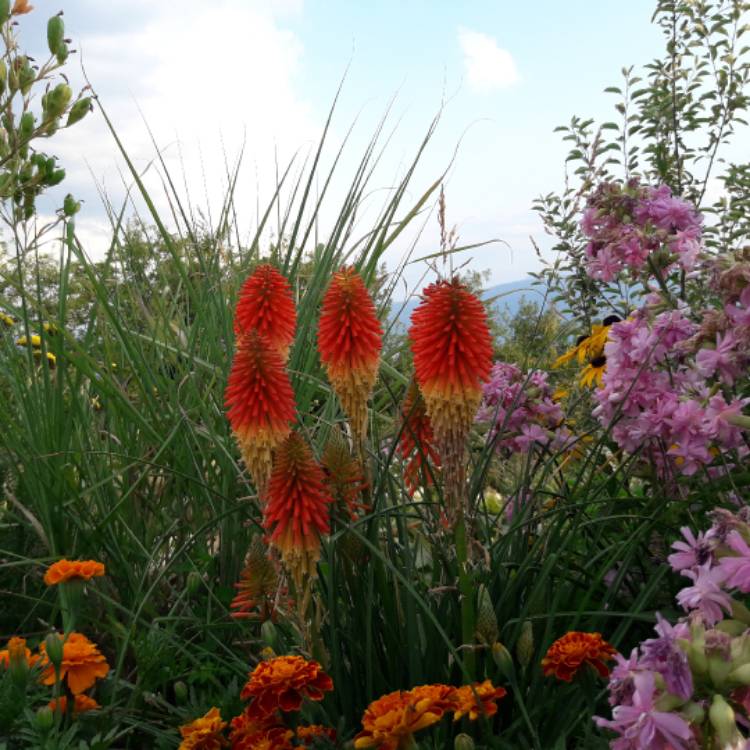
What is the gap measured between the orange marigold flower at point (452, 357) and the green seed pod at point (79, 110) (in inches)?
124

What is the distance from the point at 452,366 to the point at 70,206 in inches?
121

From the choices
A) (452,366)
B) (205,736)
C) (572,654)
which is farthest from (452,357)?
(205,736)

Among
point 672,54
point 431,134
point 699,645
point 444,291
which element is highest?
point 672,54

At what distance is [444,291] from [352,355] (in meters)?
0.28

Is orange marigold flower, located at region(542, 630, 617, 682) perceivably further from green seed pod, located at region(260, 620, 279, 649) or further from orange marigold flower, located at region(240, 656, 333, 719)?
green seed pod, located at region(260, 620, 279, 649)

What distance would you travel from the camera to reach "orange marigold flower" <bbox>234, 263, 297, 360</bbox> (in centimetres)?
237

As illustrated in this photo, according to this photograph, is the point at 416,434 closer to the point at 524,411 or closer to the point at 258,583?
the point at 258,583

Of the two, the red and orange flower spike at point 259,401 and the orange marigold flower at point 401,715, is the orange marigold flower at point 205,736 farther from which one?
the red and orange flower spike at point 259,401

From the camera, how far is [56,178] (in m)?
4.70

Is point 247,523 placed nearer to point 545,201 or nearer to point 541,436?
point 541,436

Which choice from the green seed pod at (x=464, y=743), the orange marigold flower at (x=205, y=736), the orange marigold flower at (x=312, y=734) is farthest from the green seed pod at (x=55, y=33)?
the green seed pod at (x=464, y=743)

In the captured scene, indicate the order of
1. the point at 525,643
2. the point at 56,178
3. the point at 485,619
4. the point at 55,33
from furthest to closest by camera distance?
the point at 56,178, the point at 55,33, the point at 525,643, the point at 485,619

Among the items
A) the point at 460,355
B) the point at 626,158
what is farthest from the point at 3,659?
the point at 626,158

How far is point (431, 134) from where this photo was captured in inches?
175
